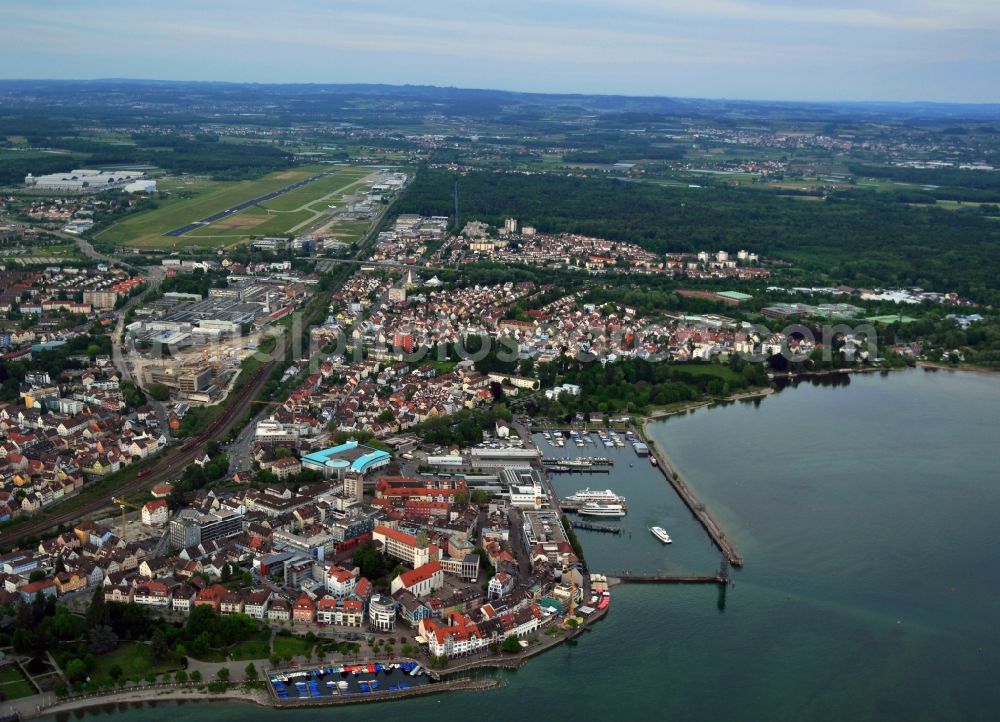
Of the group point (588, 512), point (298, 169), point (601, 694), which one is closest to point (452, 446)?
point (588, 512)

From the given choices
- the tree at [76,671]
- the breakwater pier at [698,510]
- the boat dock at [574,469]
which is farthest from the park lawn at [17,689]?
the boat dock at [574,469]

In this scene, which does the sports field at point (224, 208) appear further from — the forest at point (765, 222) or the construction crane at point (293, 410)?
the construction crane at point (293, 410)

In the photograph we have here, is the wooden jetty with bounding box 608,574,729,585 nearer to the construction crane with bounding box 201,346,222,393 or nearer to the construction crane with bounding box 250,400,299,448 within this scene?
the construction crane with bounding box 250,400,299,448

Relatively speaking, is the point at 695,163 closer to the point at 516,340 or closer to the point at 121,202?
the point at 121,202

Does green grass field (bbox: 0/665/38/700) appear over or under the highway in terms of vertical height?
under

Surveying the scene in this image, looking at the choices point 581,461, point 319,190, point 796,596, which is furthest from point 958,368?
point 319,190

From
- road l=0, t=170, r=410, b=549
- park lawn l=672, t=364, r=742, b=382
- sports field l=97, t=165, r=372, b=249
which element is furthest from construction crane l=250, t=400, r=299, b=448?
sports field l=97, t=165, r=372, b=249

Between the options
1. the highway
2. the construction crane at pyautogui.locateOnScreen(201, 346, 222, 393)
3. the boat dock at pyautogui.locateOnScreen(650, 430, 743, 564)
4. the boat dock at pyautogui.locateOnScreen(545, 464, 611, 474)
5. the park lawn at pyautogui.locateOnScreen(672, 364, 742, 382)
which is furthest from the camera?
the highway
